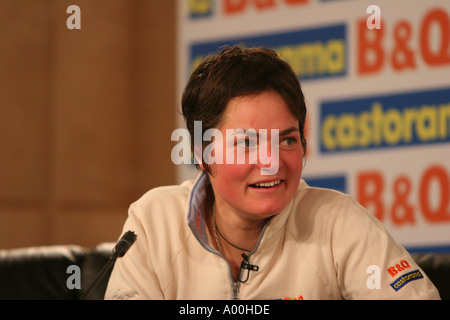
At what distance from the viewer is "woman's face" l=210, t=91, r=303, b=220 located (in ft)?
5.63

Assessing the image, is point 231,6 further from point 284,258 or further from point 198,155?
point 284,258

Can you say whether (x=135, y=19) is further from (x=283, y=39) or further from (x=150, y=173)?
(x=283, y=39)

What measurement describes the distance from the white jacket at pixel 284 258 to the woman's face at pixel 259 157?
0.48 ft

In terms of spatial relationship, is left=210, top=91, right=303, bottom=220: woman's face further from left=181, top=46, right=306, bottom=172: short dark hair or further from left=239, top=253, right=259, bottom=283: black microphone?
left=239, top=253, right=259, bottom=283: black microphone

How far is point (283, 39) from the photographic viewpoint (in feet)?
12.1

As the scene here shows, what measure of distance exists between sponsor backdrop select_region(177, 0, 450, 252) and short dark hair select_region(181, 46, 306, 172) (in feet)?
4.97

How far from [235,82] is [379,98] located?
1.75 meters

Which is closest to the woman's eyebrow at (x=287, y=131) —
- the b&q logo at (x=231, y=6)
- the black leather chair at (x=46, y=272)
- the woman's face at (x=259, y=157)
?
the woman's face at (x=259, y=157)

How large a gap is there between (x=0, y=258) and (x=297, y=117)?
4.97ft

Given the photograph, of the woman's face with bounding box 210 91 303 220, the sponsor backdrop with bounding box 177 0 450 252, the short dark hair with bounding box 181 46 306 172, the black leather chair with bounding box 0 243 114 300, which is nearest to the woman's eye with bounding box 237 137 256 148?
the woman's face with bounding box 210 91 303 220

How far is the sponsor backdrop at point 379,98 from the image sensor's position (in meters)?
3.17

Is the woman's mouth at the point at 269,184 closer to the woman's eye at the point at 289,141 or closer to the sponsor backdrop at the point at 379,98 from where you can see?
the woman's eye at the point at 289,141

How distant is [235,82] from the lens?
178cm
